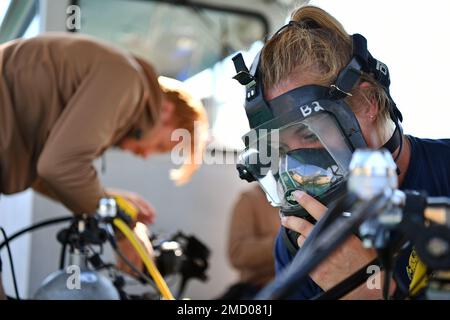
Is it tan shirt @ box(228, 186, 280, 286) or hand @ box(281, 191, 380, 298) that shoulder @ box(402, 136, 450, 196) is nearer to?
hand @ box(281, 191, 380, 298)

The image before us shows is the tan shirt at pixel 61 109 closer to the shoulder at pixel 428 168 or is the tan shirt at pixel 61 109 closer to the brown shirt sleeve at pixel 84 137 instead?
the brown shirt sleeve at pixel 84 137

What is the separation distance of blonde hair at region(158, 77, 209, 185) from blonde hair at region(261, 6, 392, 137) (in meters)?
1.03

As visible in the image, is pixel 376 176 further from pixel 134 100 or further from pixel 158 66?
pixel 158 66

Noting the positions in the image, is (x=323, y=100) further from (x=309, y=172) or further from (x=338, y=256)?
(x=338, y=256)

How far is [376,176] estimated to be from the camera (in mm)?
551

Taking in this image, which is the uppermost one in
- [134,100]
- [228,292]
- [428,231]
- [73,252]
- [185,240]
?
[428,231]

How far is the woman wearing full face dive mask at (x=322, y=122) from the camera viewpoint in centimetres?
97

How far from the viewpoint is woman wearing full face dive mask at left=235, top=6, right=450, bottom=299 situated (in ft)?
3.18

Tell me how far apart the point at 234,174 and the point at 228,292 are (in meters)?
0.72

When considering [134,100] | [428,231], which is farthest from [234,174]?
[428,231]

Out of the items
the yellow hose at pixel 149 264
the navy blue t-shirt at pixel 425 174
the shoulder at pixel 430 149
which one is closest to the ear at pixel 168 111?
the yellow hose at pixel 149 264

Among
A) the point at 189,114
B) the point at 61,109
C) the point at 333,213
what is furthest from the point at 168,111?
the point at 333,213

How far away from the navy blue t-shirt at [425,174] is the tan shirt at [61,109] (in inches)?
23.3

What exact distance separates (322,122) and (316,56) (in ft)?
0.54
